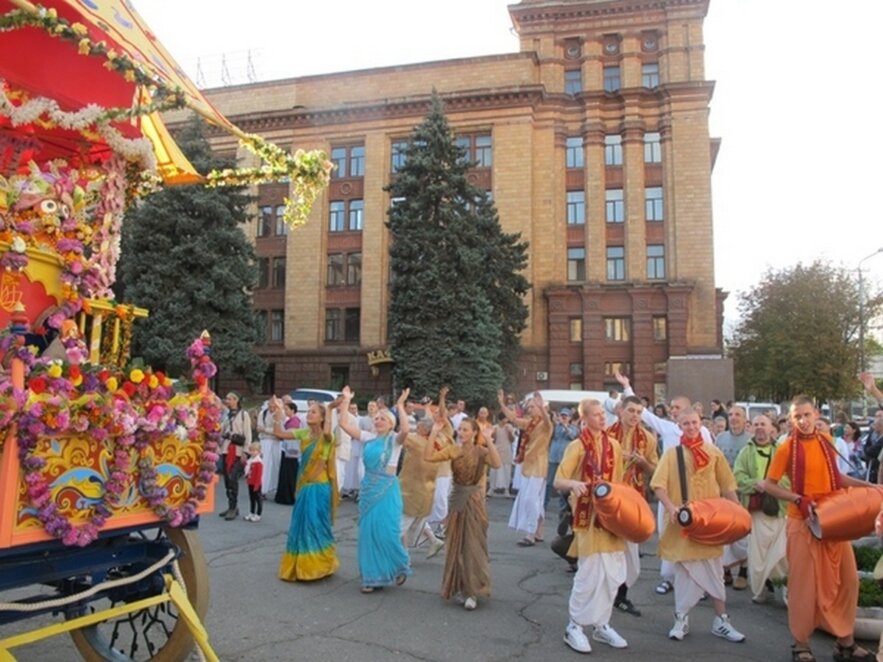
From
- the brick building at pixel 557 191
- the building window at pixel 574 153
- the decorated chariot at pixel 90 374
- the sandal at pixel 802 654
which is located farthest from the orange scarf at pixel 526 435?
the building window at pixel 574 153

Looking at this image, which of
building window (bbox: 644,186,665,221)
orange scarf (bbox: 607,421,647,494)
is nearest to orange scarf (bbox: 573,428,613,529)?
orange scarf (bbox: 607,421,647,494)

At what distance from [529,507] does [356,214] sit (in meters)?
30.5

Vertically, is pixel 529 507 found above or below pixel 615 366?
below

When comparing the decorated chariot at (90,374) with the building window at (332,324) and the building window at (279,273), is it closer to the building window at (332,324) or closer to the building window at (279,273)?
the building window at (332,324)

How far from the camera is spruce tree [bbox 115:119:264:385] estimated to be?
27.0 metres

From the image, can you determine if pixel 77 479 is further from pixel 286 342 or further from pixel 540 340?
pixel 286 342

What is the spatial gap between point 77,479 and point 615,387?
3347 cm

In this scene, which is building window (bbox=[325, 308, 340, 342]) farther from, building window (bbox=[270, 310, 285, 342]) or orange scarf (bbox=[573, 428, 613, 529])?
orange scarf (bbox=[573, 428, 613, 529])

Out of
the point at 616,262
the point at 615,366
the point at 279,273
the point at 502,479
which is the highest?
the point at 616,262

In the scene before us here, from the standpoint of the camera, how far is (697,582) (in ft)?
19.9

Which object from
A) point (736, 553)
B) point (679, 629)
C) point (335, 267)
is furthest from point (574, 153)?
point (679, 629)

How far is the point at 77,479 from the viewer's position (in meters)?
3.90

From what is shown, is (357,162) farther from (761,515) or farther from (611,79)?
(761,515)

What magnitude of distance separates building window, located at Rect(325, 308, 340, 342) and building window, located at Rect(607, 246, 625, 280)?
48.3 feet
